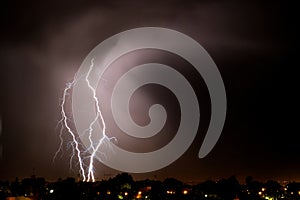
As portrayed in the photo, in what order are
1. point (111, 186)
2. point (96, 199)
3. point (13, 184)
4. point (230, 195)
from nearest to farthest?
point (96, 199), point (230, 195), point (111, 186), point (13, 184)

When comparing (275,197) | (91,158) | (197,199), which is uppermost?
(275,197)

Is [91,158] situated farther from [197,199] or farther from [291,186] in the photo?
[291,186]

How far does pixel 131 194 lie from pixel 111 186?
5.13 metres

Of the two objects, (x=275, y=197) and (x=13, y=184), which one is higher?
(x=13, y=184)

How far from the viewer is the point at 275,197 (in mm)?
69250

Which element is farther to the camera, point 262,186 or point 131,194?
point 262,186

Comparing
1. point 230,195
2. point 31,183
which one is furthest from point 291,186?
point 31,183

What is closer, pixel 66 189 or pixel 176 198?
pixel 66 189

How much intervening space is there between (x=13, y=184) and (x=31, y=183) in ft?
8.93

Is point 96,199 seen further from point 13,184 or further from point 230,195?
point 13,184

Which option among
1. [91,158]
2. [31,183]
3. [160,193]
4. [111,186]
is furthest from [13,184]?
[91,158]

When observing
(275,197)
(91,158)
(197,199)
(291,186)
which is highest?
(291,186)

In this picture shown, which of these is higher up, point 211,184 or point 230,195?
point 211,184

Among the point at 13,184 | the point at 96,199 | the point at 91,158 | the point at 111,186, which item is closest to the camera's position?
the point at 91,158
